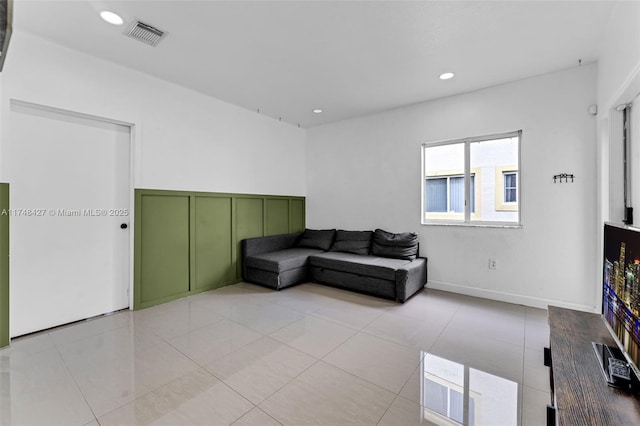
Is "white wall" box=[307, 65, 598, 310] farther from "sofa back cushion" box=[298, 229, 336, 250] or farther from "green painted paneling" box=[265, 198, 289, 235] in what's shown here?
"green painted paneling" box=[265, 198, 289, 235]

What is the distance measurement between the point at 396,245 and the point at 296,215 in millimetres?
2201

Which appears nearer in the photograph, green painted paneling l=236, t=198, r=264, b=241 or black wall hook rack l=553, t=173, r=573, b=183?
black wall hook rack l=553, t=173, r=573, b=183

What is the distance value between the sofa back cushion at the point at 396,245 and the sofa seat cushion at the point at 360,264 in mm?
108

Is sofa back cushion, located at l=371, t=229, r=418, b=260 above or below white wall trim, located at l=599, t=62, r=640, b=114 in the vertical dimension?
below

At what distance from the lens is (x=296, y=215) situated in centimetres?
556

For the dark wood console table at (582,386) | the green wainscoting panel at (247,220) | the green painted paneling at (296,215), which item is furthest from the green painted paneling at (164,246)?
the dark wood console table at (582,386)

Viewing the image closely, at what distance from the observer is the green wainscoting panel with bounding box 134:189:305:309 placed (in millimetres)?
3365

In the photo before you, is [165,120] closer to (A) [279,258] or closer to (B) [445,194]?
(A) [279,258]

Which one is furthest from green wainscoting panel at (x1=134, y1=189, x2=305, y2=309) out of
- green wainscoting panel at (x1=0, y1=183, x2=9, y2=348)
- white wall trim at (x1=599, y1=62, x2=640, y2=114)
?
white wall trim at (x1=599, y1=62, x2=640, y2=114)

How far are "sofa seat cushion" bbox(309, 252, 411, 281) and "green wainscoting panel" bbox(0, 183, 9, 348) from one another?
3334mm

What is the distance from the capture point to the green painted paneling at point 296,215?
543cm

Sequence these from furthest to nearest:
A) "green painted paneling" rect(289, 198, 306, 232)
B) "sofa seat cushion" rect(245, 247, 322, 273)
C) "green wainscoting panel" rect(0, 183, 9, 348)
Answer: "green painted paneling" rect(289, 198, 306, 232)
"sofa seat cushion" rect(245, 247, 322, 273)
"green wainscoting panel" rect(0, 183, 9, 348)

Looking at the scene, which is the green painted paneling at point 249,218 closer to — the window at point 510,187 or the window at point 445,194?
the window at point 445,194

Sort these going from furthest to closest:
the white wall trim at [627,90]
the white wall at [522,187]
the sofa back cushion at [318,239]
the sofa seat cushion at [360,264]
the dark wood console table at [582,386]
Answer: the sofa back cushion at [318,239] < the sofa seat cushion at [360,264] < the white wall at [522,187] < the white wall trim at [627,90] < the dark wood console table at [582,386]
